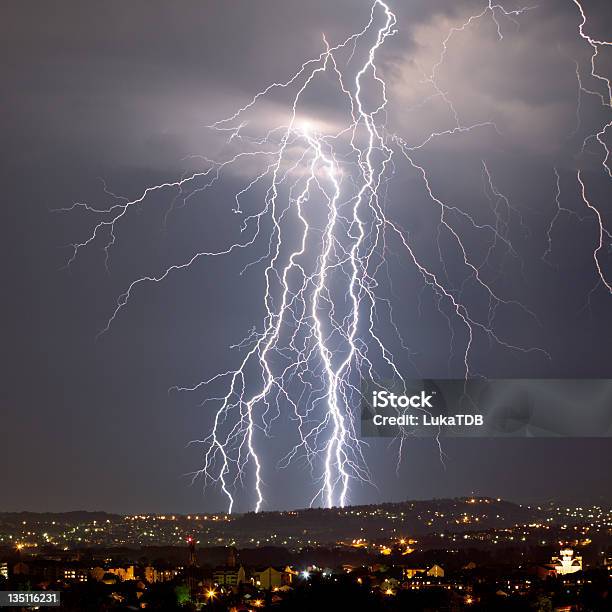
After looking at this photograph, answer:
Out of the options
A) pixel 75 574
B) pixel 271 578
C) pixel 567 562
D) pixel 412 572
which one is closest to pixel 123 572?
pixel 75 574

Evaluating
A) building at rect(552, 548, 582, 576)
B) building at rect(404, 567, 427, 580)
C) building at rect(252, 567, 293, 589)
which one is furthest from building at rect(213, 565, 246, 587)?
building at rect(552, 548, 582, 576)

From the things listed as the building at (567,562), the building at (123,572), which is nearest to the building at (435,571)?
the building at (567,562)

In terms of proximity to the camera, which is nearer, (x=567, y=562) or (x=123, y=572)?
(x=123, y=572)

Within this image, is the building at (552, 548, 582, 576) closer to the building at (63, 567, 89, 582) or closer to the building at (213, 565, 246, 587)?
the building at (213, 565, 246, 587)

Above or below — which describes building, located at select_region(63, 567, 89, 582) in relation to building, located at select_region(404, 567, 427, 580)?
below

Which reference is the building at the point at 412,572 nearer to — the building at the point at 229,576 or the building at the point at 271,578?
the building at the point at 271,578

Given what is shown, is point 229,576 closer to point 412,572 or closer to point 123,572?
point 123,572

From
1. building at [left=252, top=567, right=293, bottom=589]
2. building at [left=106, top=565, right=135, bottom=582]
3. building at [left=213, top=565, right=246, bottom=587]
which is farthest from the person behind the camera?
building at [left=106, top=565, right=135, bottom=582]

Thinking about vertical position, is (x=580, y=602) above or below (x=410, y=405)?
below

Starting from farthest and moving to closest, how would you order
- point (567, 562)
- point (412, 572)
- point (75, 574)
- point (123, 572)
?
point (567, 562)
point (123, 572)
point (412, 572)
point (75, 574)

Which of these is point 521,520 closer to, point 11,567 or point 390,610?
point 11,567

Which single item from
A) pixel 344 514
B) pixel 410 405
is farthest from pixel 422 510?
pixel 410 405
